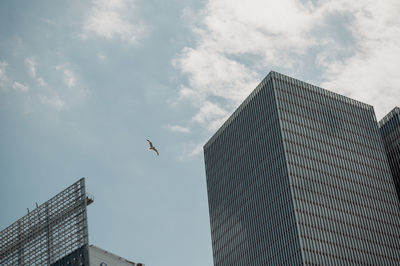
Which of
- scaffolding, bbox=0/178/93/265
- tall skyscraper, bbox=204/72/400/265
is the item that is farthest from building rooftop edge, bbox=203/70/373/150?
scaffolding, bbox=0/178/93/265

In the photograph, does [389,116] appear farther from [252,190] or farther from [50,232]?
[50,232]

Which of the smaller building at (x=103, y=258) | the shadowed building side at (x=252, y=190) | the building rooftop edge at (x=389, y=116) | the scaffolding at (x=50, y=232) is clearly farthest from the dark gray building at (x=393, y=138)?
the scaffolding at (x=50, y=232)

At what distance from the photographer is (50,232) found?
5007 inches

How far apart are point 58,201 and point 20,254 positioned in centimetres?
1358

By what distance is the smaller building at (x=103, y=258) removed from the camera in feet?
412

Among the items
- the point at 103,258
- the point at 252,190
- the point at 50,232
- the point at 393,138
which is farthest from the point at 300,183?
the point at 50,232

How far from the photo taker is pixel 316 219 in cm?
14050

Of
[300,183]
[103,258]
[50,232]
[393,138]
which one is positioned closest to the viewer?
[50,232]

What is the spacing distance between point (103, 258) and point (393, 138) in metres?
81.3

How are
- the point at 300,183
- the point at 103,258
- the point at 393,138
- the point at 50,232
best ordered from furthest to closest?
the point at 393,138 < the point at 300,183 < the point at 103,258 < the point at 50,232

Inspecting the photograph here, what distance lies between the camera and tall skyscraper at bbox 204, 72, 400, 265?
461ft

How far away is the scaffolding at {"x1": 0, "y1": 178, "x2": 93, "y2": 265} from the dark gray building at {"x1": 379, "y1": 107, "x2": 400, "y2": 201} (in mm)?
77451

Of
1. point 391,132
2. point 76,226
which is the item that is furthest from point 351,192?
point 76,226

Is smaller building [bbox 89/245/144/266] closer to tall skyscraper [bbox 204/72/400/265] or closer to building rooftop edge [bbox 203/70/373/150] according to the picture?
tall skyscraper [bbox 204/72/400/265]
